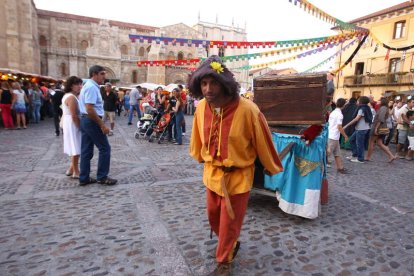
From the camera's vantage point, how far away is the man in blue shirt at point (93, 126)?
4.33 meters

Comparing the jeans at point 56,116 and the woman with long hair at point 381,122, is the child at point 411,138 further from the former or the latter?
the jeans at point 56,116

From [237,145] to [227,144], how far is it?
8cm

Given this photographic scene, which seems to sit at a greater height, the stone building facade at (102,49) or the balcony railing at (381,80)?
the stone building facade at (102,49)

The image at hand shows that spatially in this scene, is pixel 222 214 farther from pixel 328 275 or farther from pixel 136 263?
pixel 328 275

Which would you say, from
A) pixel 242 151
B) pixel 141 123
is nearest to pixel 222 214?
pixel 242 151

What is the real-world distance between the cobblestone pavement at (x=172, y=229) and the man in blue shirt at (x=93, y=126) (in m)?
0.28

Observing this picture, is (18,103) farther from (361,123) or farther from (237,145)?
(361,123)

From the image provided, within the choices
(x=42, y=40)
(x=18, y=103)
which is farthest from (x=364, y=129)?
(x=42, y=40)

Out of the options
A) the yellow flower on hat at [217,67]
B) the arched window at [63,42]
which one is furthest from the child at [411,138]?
the arched window at [63,42]

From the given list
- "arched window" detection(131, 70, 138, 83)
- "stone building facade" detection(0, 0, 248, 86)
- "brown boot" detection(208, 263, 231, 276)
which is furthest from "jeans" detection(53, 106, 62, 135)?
"arched window" detection(131, 70, 138, 83)

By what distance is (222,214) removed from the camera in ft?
7.59

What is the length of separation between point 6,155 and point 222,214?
6.68 metres

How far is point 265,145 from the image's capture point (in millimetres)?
2307

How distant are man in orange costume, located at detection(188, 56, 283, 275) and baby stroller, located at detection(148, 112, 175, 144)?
7050mm
